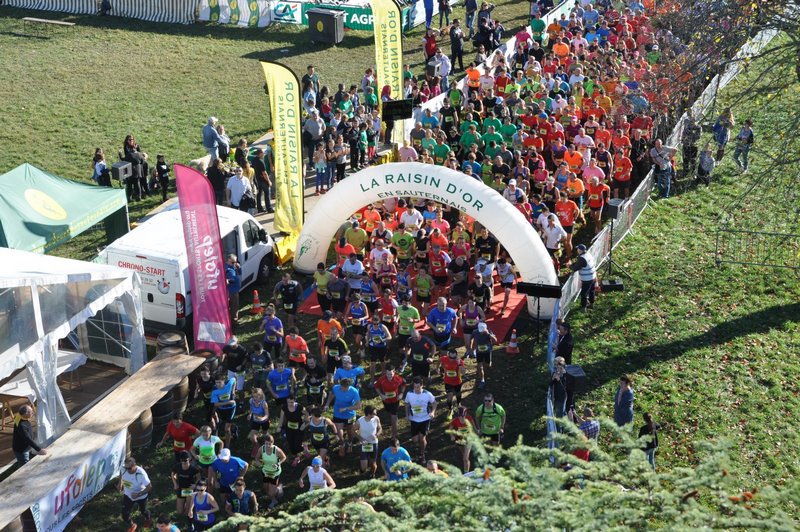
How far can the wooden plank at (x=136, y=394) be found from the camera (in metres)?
15.0

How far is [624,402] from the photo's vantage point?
15.3 m

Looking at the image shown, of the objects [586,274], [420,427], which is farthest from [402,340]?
[586,274]

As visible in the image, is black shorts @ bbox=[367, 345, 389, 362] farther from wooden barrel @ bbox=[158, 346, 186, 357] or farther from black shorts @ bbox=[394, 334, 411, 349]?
wooden barrel @ bbox=[158, 346, 186, 357]

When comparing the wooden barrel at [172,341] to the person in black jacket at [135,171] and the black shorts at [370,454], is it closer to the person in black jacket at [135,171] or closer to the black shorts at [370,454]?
the black shorts at [370,454]

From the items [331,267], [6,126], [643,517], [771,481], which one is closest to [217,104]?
[6,126]

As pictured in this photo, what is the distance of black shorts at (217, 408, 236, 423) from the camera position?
1555 centimetres

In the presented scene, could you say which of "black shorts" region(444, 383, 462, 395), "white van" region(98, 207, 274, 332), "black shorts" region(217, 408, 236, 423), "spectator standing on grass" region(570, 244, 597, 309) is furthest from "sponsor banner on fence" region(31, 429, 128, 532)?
"spectator standing on grass" region(570, 244, 597, 309)

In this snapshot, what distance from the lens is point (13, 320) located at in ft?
46.9

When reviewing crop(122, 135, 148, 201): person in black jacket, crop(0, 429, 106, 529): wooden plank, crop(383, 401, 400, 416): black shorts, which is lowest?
crop(0, 429, 106, 529): wooden plank

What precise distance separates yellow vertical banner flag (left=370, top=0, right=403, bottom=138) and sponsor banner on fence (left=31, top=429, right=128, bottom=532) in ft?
40.7

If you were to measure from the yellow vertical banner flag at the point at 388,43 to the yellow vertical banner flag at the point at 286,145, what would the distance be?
477 centimetres

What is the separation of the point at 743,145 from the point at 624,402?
951 cm

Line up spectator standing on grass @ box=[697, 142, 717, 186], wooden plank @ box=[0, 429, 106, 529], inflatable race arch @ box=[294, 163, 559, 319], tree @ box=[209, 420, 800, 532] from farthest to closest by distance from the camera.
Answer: spectator standing on grass @ box=[697, 142, 717, 186] → inflatable race arch @ box=[294, 163, 559, 319] → wooden plank @ box=[0, 429, 106, 529] → tree @ box=[209, 420, 800, 532]

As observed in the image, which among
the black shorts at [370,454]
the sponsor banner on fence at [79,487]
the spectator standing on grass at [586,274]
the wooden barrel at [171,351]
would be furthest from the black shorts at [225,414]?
the spectator standing on grass at [586,274]
